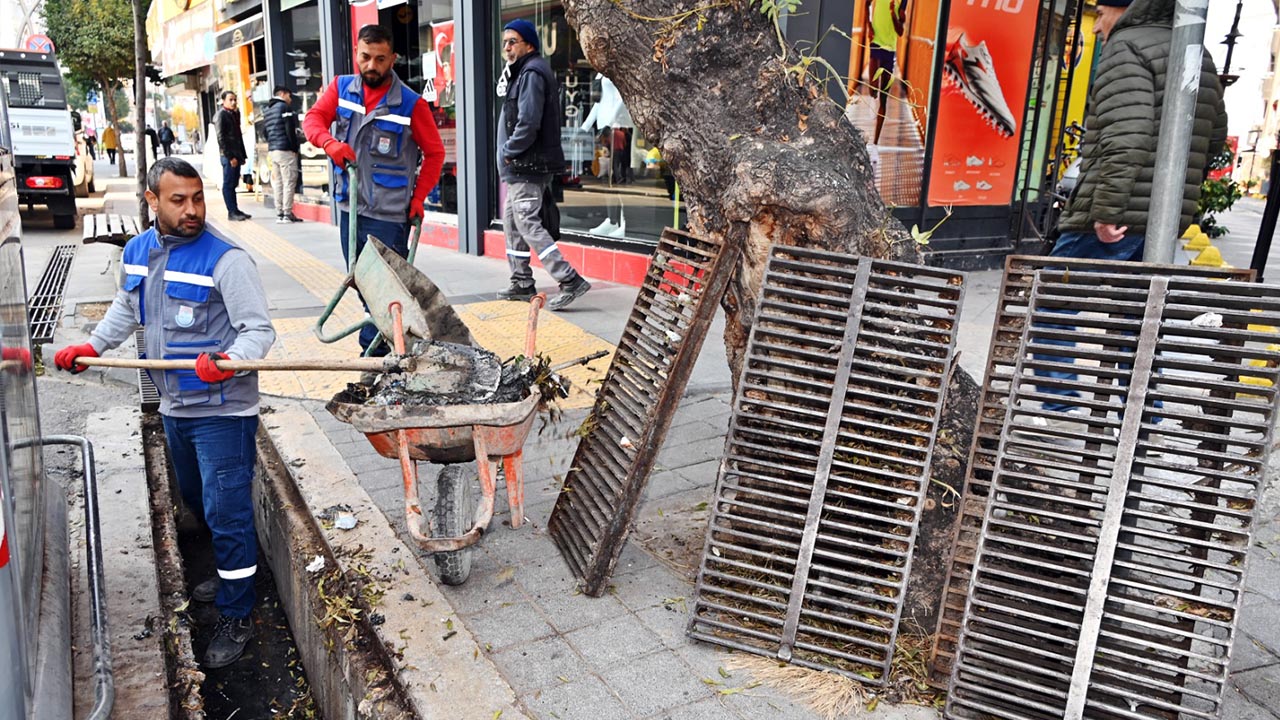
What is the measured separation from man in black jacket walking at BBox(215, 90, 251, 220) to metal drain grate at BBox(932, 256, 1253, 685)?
1421cm

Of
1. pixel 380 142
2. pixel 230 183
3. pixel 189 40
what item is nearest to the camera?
pixel 380 142

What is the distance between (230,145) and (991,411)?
14.4m

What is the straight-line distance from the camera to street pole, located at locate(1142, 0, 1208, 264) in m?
3.03

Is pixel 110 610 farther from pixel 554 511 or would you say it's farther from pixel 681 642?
pixel 681 642

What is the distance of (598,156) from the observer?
31.1 ft

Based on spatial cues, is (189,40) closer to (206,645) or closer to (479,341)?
(479,341)

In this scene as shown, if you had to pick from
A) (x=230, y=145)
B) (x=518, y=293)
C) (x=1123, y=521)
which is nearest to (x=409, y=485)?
(x=1123, y=521)

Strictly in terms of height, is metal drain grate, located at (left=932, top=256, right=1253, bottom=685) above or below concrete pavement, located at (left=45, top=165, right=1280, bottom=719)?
above

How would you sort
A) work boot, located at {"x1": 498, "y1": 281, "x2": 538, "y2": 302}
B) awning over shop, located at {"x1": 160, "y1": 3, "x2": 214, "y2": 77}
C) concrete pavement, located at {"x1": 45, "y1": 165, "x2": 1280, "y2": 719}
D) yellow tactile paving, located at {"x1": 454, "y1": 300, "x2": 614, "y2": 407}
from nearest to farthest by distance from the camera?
1. concrete pavement, located at {"x1": 45, "y1": 165, "x2": 1280, "y2": 719}
2. yellow tactile paving, located at {"x1": 454, "y1": 300, "x2": 614, "y2": 407}
3. work boot, located at {"x1": 498, "y1": 281, "x2": 538, "y2": 302}
4. awning over shop, located at {"x1": 160, "y1": 3, "x2": 214, "y2": 77}

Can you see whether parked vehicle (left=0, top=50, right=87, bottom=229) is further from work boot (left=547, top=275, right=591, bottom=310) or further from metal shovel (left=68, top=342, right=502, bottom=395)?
metal shovel (left=68, top=342, right=502, bottom=395)

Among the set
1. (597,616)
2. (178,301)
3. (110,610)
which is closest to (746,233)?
(597,616)

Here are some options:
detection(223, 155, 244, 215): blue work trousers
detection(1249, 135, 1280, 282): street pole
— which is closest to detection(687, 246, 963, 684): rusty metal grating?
detection(1249, 135, 1280, 282): street pole

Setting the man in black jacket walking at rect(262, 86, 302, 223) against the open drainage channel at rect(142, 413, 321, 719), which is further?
the man in black jacket walking at rect(262, 86, 302, 223)

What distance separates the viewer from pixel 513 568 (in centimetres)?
338
